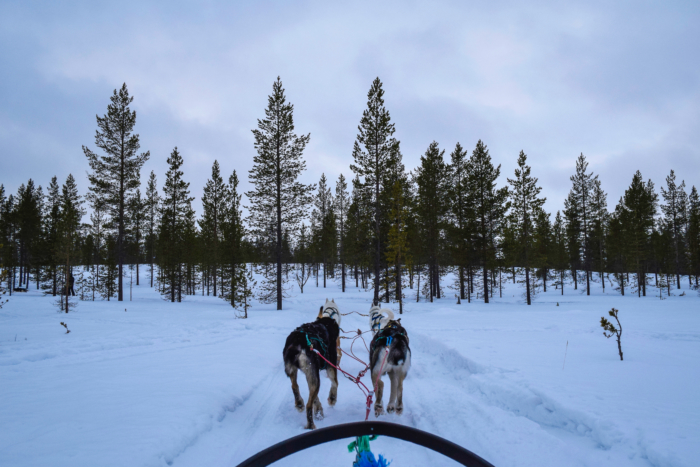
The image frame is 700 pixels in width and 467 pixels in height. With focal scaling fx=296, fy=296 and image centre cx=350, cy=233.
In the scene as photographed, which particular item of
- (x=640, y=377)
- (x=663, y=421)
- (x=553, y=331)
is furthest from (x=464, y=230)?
(x=663, y=421)

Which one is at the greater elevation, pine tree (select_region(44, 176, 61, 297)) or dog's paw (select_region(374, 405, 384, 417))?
pine tree (select_region(44, 176, 61, 297))

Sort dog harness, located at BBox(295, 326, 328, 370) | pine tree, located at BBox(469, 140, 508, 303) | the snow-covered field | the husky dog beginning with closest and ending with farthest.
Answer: the snow-covered field, the husky dog, dog harness, located at BBox(295, 326, 328, 370), pine tree, located at BBox(469, 140, 508, 303)

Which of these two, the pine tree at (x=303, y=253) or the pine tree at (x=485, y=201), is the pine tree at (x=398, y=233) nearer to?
the pine tree at (x=485, y=201)

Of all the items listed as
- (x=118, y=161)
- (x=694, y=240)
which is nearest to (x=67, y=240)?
(x=118, y=161)

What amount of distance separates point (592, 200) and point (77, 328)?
48.4 meters

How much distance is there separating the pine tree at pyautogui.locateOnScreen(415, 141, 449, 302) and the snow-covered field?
18.5 meters

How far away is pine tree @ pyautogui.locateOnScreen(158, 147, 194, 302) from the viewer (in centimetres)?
2617

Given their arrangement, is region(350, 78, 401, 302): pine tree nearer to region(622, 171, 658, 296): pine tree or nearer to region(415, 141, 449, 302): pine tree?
region(415, 141, 449, 302): pine tree

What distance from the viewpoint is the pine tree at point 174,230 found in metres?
26.2

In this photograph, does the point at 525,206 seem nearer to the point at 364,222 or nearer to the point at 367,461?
the point at 364,222

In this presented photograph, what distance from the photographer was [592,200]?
36.6 m

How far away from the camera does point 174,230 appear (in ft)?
88.2

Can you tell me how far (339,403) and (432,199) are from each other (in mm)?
24509

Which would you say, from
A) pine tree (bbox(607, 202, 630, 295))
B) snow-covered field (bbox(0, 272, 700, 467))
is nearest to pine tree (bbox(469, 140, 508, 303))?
snow-covered field (bbox(0, 272, 700, 467))
